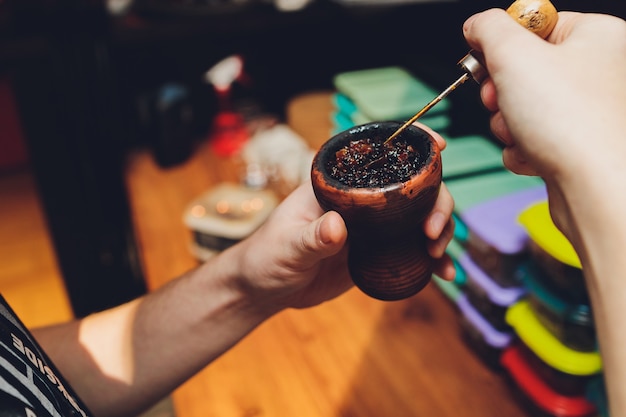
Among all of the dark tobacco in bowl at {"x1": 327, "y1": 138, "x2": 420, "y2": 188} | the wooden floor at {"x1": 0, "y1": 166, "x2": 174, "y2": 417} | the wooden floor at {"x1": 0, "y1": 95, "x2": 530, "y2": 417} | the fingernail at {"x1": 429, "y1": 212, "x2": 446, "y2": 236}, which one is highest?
the dark tobacco in bowl at {"x1": 327, "y1": 138, "x2": 420, "y2": 188}

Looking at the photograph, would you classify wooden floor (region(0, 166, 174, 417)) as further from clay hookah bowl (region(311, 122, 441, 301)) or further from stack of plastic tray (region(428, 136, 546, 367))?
clay hookah bowl (region(311, 122, 441, 301))

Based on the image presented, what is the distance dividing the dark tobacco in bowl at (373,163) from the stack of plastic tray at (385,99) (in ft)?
2.26

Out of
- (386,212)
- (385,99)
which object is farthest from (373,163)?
Answer: (385,99)

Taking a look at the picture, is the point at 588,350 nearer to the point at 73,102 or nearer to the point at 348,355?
the point at 348,355

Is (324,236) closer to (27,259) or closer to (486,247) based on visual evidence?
(486,247)

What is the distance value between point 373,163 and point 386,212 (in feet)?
0.27

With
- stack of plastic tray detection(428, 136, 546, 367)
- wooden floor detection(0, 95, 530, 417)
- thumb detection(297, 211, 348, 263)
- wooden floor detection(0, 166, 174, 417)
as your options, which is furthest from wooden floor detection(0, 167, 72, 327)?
A: thumb detection(297, 211, 348, 263)

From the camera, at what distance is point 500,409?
104 cm

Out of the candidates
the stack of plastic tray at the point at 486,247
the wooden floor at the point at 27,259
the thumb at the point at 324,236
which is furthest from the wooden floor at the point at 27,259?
the thumb at the point at 324,236

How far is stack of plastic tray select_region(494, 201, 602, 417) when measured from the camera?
90 cm

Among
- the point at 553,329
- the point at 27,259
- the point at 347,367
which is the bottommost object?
the point at 27,259

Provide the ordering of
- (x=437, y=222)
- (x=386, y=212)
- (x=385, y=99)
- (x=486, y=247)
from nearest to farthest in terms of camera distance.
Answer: (x=386, y=212) → (x=437, y=222) → (x=486, y=247) → (x=385, y=99)

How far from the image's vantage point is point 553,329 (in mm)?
964

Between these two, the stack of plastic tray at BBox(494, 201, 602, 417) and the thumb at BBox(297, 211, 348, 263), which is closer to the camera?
the thumb at BBox(297, 211, 348, 263)
